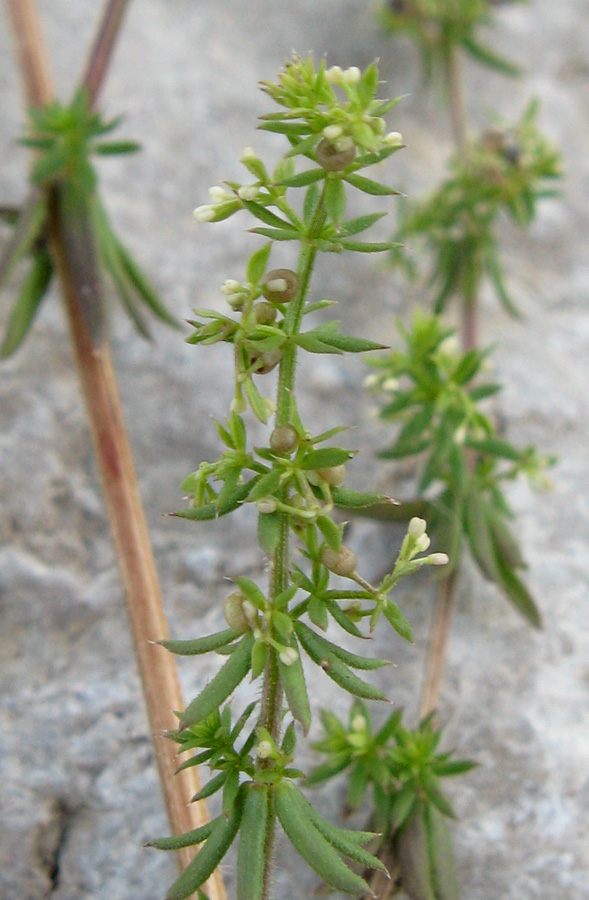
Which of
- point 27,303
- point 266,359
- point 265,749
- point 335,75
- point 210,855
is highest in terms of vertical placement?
point 27,303

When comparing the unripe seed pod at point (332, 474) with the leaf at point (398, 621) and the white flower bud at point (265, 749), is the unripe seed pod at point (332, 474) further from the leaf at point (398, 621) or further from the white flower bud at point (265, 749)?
the white flower bud at point (265, 749)

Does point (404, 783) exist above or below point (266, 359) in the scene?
below

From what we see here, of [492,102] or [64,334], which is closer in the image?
[64,334]

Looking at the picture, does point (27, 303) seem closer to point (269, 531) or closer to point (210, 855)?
point (269, 531)

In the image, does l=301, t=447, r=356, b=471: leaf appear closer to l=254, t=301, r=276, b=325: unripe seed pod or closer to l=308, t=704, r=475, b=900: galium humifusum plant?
l=254, t=301, r=276, b=325: unripe seed pod

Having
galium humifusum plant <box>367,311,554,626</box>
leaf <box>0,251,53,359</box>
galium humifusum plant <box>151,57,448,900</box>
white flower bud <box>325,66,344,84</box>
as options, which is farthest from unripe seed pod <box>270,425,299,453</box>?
leaf <box>0,251,53,359</box>

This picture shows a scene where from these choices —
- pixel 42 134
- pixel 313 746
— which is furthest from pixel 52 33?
pixel 313 746

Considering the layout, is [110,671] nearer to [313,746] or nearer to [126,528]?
[126,528]

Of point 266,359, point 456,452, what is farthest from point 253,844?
point 456,452
